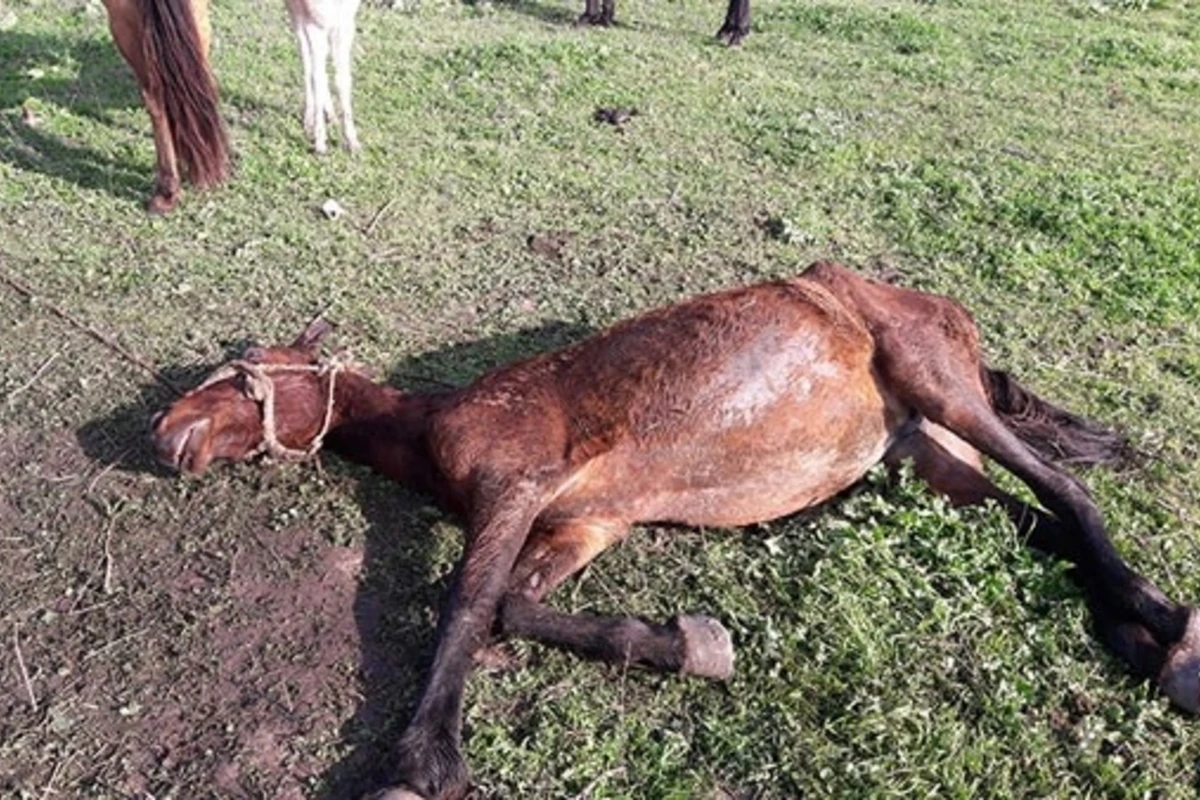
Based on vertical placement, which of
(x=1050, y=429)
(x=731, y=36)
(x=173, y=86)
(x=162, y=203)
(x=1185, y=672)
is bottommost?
(x=731, y=36)

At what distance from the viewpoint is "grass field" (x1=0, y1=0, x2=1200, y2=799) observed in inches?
126

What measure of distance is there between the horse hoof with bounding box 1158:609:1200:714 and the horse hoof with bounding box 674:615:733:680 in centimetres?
121

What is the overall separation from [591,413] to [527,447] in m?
0.24

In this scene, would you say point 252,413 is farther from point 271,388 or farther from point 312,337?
point 312,337

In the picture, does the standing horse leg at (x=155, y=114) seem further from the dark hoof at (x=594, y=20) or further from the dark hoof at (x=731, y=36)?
the dark hoof at (x=731, y=36)

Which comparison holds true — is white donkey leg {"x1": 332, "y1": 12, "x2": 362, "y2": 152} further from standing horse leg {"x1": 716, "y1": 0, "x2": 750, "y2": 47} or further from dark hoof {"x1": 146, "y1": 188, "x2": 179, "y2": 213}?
standing horse leg {"x1": 716, "y1": 0, "x2": 750, "y2": 47}

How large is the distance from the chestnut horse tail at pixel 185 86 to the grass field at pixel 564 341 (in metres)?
0.21

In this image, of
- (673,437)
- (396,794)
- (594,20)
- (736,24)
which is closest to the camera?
(396,794)

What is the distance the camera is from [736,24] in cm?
1032

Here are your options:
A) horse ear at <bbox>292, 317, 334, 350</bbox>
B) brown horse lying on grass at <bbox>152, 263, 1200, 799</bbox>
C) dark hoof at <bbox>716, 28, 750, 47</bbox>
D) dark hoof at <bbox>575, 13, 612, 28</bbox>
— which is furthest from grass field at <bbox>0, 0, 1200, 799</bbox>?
dark hoof at <bbox>575, 13, 612, 28</bbox>

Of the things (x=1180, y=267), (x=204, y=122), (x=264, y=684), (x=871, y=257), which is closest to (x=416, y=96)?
(x=204, y=122)

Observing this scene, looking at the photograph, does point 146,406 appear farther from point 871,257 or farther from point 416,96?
point 416,96

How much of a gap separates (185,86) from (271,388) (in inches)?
119

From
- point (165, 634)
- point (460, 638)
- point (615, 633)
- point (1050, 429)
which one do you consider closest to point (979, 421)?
point (1050, 429)
